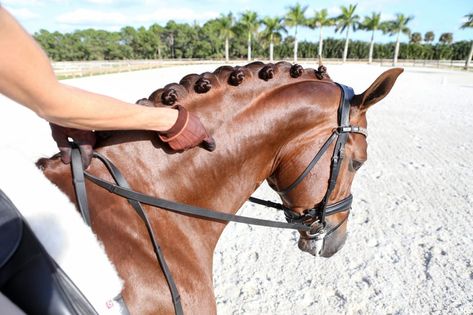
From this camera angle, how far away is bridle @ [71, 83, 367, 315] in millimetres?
1271

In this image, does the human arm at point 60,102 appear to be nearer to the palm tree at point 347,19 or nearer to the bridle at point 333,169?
the bridle at point 333,169

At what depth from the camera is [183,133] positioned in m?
1.30

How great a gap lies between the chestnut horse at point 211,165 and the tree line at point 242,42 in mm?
51501

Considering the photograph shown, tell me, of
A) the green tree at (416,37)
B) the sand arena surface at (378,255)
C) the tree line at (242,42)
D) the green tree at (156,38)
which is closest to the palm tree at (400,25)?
the tree line at (242,42)

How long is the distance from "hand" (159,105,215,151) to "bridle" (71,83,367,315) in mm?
259

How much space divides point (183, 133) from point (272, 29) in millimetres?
57100

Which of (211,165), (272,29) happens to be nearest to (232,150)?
(211,165)

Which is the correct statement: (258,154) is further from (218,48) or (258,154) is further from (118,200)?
(218,48)

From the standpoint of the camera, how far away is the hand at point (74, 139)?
4.05 ft

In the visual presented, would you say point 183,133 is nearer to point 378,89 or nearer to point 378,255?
point 378,89

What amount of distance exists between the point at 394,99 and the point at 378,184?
10149 millimetres

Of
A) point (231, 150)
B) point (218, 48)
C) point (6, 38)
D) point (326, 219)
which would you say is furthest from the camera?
point (218, 48)

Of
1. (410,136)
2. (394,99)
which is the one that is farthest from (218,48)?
(410,136)

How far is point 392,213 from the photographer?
4.66 m
